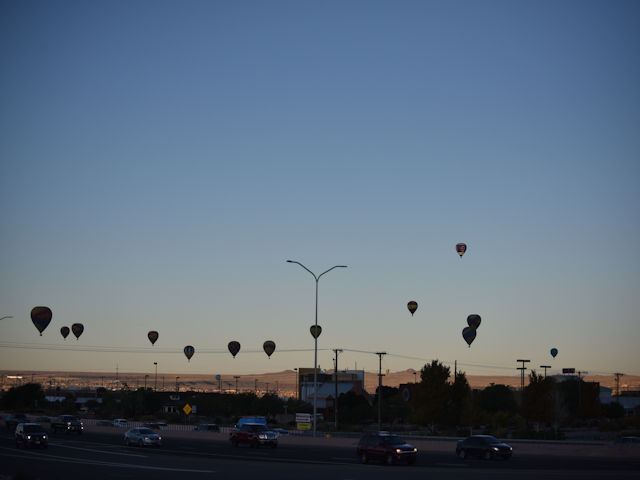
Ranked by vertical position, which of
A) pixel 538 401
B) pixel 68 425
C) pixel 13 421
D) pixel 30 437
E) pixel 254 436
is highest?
pixel 538 401

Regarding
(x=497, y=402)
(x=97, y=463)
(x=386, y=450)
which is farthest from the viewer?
(x=497, y=402)

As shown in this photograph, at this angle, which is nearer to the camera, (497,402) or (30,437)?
(30,437)

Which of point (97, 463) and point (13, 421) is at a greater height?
point (97, 463)

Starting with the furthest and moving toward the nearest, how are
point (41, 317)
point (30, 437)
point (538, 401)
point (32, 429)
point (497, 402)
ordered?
point (497, 402) → point (538, 401) → point (41, 317) → point (32, 429) → point (30, 437)

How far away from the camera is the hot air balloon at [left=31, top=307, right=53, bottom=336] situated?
92250 mm

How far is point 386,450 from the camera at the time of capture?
131 feet

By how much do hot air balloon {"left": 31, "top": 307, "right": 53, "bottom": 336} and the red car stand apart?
61.8 meters

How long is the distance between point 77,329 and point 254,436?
71.0 metres

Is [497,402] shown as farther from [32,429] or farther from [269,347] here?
[32,429]

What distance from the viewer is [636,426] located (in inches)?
4053

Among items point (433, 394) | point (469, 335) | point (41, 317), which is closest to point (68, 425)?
point (41, 317)

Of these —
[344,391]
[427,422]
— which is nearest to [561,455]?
[427,422]

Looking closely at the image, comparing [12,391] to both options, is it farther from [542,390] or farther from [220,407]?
[542,390]

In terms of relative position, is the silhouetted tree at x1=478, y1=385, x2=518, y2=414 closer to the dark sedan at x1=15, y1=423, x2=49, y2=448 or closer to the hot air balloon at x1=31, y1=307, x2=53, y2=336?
the hot air balloon at x1=31, y1=307, x2=53, y2=336
